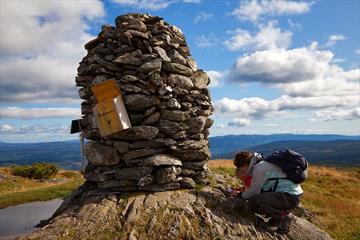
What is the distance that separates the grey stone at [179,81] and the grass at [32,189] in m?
10.2

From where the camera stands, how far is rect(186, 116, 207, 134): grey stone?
35.2ft

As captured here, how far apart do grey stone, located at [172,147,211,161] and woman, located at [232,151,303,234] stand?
5.63ft

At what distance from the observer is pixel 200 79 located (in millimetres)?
11438

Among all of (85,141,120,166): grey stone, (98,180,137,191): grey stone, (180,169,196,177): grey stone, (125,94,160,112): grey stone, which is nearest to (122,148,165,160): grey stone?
(85,141,120,166): grey stone

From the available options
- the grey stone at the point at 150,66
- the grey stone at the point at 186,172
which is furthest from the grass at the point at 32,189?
the grey stone at the point at 150,66

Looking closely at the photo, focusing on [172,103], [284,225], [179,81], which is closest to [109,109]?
[172,103]

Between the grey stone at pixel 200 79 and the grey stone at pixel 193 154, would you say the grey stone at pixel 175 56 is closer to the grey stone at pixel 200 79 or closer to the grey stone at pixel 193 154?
the grey stone at pixel 200 79

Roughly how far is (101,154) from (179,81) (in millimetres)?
2914

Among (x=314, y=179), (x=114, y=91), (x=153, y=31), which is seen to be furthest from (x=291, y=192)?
(x=314, y=179)

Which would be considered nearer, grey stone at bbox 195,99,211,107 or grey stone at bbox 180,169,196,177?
grey stone at bbox 180,169,196,177

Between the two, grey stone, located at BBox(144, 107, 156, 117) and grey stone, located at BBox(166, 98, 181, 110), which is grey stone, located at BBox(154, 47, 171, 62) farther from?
grey stone, located at BBox(144, 107, 156, 117)

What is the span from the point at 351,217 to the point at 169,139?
8.89m

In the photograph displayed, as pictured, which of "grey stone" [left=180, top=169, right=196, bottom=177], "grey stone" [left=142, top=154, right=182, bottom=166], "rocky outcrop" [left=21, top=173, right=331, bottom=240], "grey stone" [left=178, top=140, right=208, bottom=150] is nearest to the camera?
"rocky outcrop" [left=21, top=173, right=331, bottom=240]

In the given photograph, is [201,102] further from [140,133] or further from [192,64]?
[140,133]
